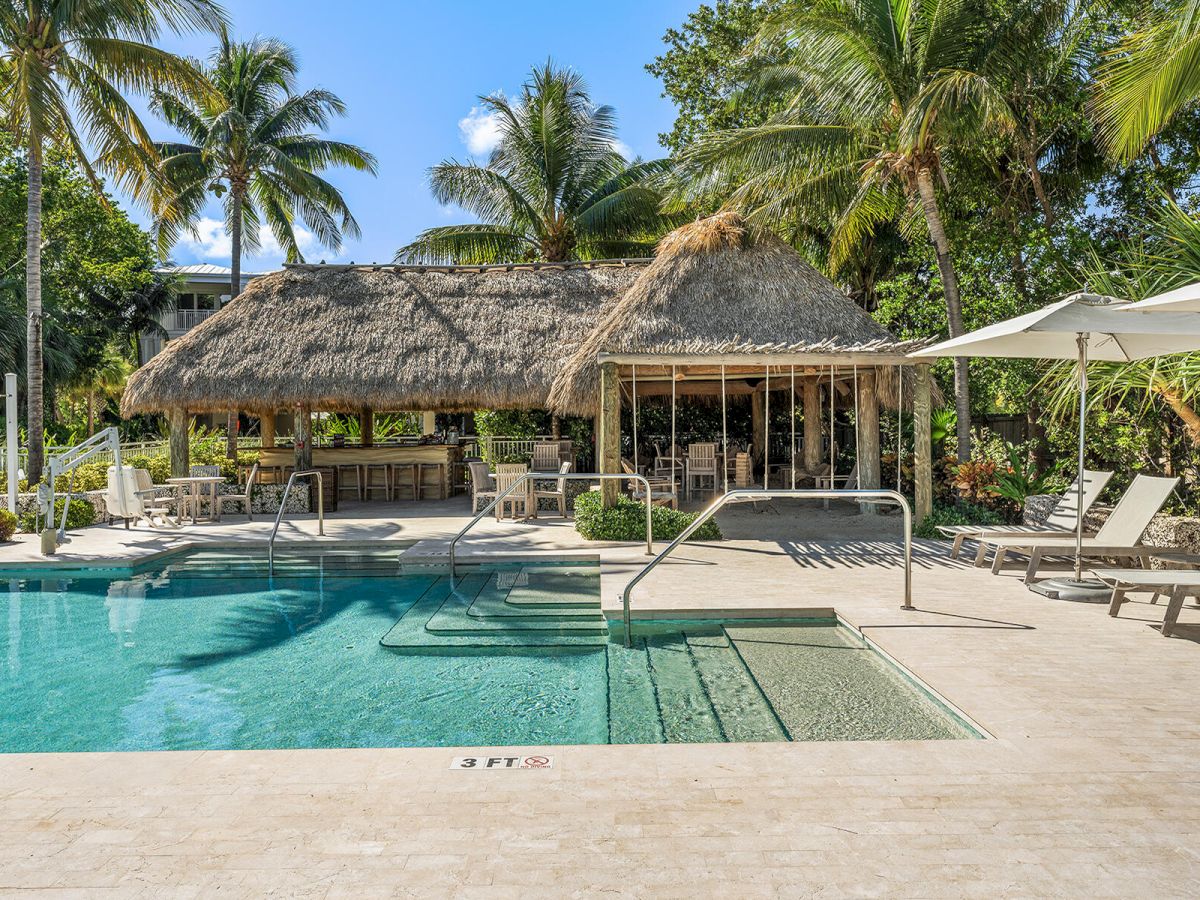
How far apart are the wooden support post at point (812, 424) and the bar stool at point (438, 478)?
6.88 meters

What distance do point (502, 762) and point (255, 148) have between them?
1881 cm

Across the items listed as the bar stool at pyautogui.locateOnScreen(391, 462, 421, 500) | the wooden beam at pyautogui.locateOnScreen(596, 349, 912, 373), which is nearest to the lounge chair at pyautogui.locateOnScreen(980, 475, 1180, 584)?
the wooden beam at pyautogui.locateOnScreen(596, 349, 912, 373)

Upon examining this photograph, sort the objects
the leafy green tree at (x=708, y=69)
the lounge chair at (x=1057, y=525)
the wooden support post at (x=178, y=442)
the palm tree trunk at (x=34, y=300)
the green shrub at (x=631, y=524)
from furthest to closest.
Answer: the leafy green tree at (x=708, y=69), the wooden support post at (x=178, y=442), the palm tree trunk at (x=34, y=300), the green shrub at (x=631, y=524), the lounge chair at (x=1057, y=525)

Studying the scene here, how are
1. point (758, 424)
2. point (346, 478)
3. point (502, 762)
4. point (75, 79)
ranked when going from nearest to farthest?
point (502, 762), point (75, 79), point (346, 478), point (758, 424)

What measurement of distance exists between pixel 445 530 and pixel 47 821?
793cm

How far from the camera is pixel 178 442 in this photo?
13.2 metres

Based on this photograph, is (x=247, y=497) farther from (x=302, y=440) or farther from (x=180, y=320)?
(x=180, y=320)

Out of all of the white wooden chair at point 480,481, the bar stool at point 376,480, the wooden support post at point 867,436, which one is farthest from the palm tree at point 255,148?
the wooden support post at point 867,436

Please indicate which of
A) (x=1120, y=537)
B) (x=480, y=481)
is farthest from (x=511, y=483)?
(x=1120, y=537)

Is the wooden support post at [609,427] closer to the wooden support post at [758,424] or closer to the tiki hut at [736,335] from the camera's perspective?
the tiki hut at [736,335]

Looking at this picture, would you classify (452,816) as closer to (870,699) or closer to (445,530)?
(870,699)

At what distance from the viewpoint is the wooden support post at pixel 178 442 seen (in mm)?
13102

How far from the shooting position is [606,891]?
2.28m

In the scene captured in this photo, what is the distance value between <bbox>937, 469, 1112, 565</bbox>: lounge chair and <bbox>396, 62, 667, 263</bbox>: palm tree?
12608 millimetres
